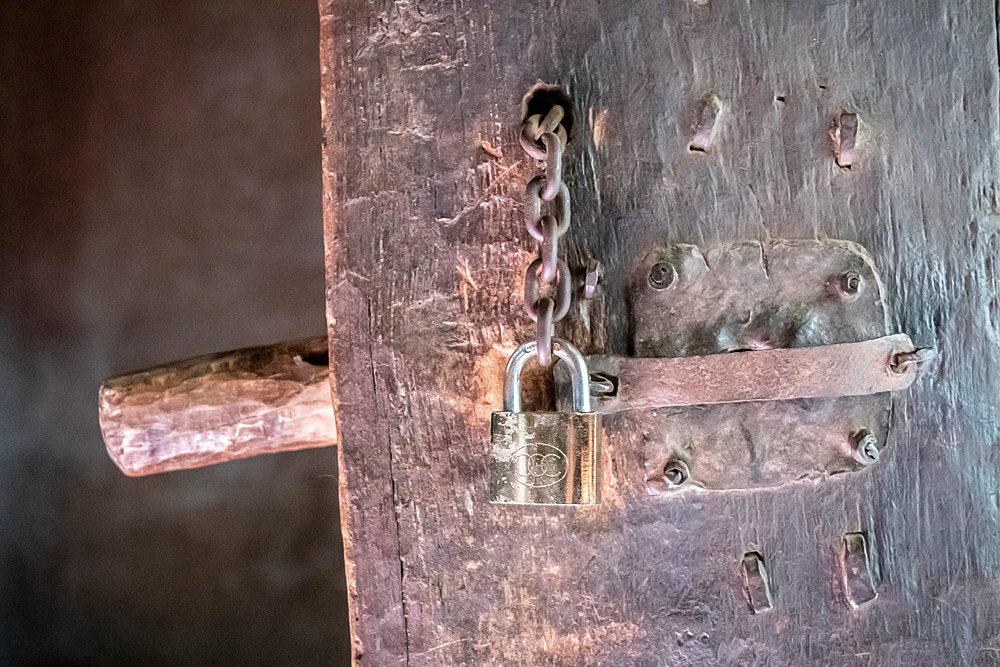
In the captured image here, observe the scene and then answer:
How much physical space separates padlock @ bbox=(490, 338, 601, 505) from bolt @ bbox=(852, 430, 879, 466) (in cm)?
30

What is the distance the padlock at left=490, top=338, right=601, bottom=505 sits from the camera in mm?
646

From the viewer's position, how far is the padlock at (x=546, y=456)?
2.12ft

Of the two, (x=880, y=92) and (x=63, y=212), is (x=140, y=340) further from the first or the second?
(x=880, y=92)

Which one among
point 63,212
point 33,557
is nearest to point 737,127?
point 63,212

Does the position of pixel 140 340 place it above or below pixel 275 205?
below

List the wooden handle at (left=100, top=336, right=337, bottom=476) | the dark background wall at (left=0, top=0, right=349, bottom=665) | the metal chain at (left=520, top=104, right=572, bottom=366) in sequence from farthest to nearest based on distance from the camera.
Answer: the dark background wall at (left=0, top=0, right=349, bottom=665), the wooden handle at (left=100, top=336, right=337, bottom=476), the metal chain at (left=520, top=104, right=572, bottom=366)

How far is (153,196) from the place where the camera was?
2.53m

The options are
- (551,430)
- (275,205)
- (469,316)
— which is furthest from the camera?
(275,205)

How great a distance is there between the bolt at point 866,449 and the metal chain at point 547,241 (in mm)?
355

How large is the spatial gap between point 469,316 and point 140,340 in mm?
2177

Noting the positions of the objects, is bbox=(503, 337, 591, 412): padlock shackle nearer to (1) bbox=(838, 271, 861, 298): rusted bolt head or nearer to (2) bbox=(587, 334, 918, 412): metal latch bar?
(2) bbox=(587, 334, 918, 412): metal latch bar

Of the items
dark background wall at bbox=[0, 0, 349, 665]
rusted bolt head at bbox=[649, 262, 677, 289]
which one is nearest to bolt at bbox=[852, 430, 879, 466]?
rusted bolt head at bbox=[649, 262, 677, 289]

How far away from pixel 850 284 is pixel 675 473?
0.90 feet

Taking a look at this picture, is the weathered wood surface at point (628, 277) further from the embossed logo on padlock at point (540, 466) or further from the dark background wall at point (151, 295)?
the dark background wall at point (151, 295)
